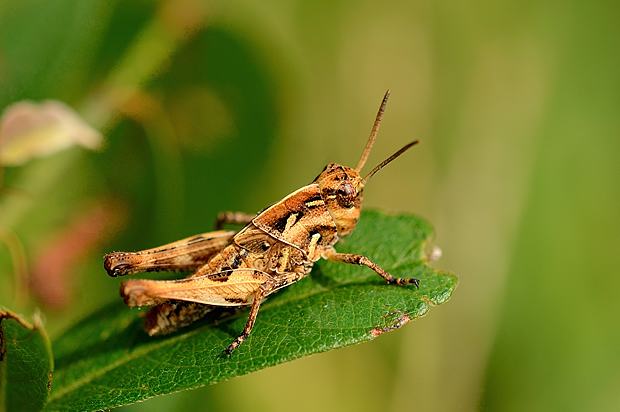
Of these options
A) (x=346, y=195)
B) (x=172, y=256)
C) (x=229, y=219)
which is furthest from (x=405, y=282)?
(x=229, y=219)

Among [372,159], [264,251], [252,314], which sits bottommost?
[252,314]

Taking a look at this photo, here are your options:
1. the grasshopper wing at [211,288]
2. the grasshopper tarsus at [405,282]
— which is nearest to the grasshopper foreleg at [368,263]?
the grasshopper tarsus at [405,282]

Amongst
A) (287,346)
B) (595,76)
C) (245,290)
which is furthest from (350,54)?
(287,346)

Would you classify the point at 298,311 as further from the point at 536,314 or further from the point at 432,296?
the point at 536,314

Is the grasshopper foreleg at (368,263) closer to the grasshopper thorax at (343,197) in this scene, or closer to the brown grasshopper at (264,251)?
the brown grasshopper at (264,251)

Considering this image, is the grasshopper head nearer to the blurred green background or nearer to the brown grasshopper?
the brown grasshopper

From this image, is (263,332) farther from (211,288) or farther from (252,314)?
(211,288)
